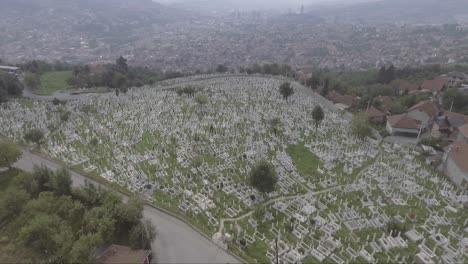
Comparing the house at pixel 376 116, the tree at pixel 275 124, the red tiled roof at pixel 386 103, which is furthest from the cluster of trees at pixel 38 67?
the red tiled roof at pixel 386 103

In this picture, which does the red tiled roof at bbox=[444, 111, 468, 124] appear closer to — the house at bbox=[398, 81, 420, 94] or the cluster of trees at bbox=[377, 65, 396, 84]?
the house at bbox=[398, 81, 420, 94]

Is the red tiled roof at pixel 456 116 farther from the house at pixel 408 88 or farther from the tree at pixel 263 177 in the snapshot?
the tree at pixel 263 177

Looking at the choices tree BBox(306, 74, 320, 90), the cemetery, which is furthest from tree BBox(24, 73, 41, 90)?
tree BBox(306, 74, 320, 90)

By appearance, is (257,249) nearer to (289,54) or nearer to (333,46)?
(289,54)

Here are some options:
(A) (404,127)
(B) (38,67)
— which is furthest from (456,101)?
(B) (38,67)

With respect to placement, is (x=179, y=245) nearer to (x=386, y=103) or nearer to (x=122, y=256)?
(x=122, y=256)

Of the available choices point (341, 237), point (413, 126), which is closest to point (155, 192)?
point (341, 237)
